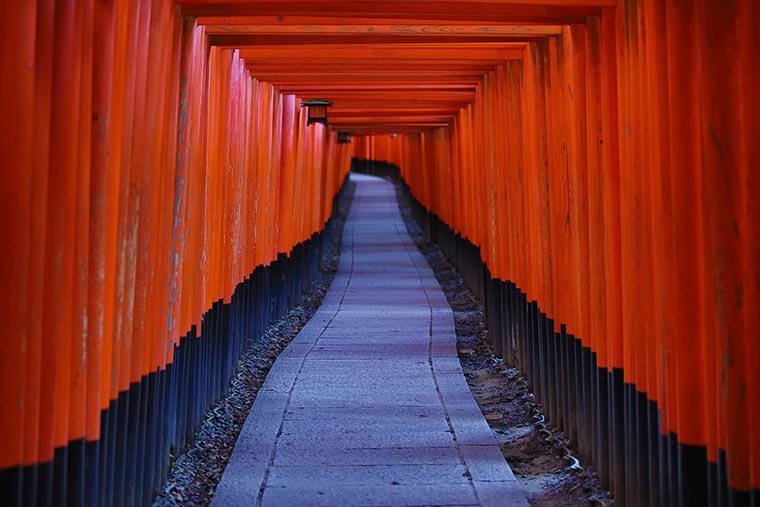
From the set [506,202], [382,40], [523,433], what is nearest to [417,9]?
[382,40]

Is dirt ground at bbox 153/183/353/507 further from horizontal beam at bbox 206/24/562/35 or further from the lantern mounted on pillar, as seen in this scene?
horizontal beam at bbox 206/24/562/35

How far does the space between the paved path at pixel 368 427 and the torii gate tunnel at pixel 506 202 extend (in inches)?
23.3

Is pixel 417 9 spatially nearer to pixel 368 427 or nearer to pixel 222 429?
pixel 368 427

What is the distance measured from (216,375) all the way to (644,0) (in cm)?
516

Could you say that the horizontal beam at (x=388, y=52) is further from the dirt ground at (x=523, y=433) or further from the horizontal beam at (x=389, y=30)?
the dirt ground at (x=523, y=433)

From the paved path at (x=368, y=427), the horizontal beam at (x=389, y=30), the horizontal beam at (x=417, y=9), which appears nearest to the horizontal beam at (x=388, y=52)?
the horizontal beam at (x=389, y=30)

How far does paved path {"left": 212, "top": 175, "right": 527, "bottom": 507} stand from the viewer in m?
6.04

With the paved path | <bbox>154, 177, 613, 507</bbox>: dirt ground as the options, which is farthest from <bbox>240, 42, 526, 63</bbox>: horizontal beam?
<bbox>154, 177, 613, 507</bbox>: dirt ground

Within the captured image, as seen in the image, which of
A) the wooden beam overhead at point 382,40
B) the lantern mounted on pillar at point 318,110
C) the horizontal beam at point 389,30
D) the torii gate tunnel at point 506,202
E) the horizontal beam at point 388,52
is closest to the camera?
the torii gate tunnel at point 506,202

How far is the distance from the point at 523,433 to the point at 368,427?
1.31 m

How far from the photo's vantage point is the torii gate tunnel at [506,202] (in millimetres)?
3656

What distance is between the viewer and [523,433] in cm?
804

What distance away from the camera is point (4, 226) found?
3441 mm

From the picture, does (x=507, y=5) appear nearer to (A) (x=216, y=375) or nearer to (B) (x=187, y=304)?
(B) (x=187, y=304)
